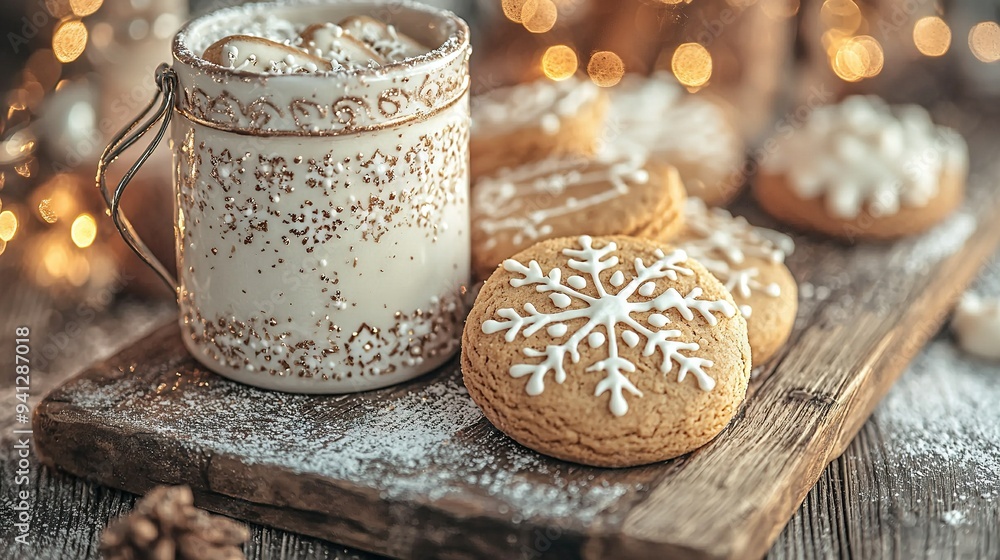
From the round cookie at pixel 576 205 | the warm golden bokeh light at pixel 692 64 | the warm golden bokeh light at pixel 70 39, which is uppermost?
the warm golden bokeh light at pixel 70 39

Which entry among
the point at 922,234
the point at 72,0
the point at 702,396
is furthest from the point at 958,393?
the point at 72,0

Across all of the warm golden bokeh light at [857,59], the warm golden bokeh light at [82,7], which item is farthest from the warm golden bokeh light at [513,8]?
the warm golden bokeh light at [82,7]

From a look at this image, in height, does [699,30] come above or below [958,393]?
above

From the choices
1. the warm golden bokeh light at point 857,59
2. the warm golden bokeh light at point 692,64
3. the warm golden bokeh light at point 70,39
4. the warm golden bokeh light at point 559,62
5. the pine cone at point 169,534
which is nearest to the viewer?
the pine cone at point 169,534

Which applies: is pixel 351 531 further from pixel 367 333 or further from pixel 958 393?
pixel 958 393

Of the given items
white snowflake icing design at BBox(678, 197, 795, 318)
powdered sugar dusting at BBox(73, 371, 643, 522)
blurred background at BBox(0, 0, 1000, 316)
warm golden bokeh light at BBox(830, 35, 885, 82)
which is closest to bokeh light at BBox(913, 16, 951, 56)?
blurred background at BBox(0, 0, 1000, 316)

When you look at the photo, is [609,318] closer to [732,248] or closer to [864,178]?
[732,248]

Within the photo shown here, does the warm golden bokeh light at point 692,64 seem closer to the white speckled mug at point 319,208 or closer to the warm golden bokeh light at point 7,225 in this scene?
the white speckled mug at point 319,208
